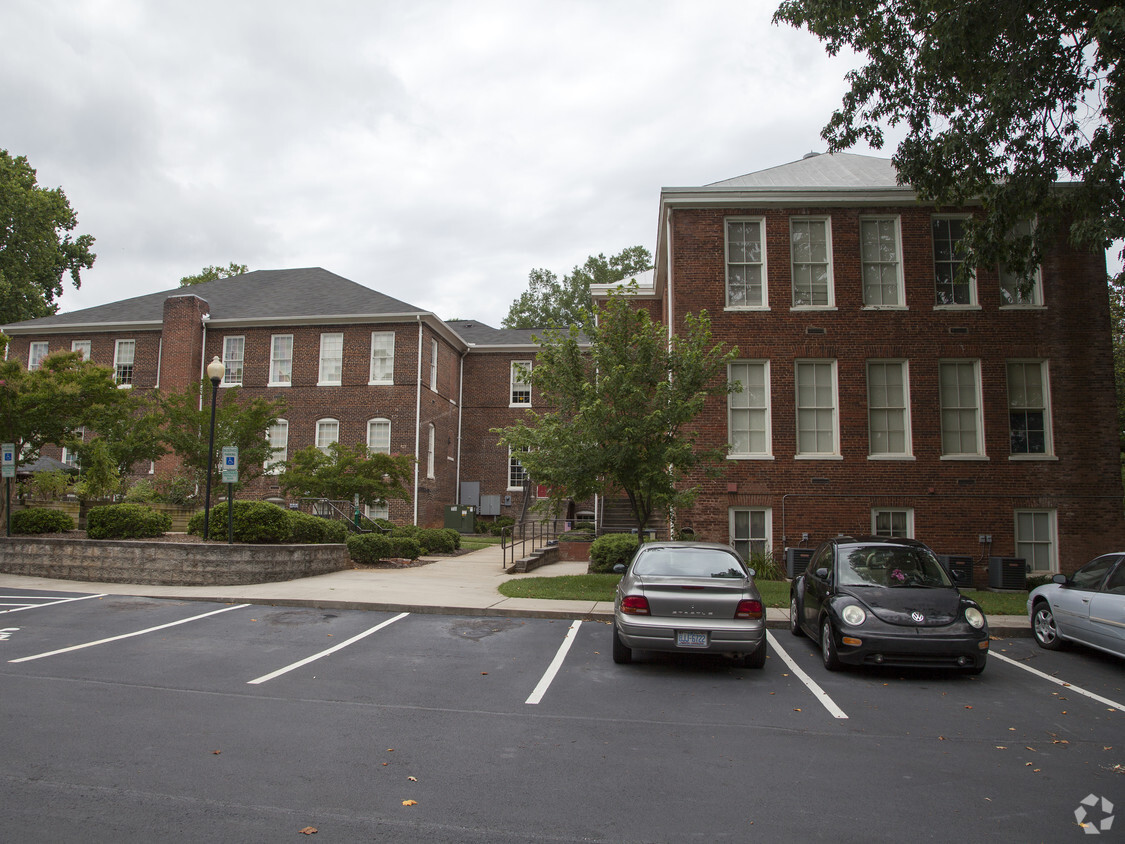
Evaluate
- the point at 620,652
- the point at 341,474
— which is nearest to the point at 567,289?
the point at 341,474

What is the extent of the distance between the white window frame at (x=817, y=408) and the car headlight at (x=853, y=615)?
34.4ft

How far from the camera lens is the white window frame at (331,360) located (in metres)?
30.8

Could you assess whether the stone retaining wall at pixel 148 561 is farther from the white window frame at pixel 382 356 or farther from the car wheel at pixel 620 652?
the white window frame at pixel 382 356

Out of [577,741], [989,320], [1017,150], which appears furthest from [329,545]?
[989,320]

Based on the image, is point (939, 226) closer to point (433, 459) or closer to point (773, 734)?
point (773, 734)

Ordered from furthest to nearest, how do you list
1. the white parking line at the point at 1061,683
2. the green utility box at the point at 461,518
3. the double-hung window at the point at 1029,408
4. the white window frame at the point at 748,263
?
the green utility box at the point at 461,518, the white window frame at the point at 748,263, the double-hung window at the point at 1029,408, the white parking line at the point at 1061,683

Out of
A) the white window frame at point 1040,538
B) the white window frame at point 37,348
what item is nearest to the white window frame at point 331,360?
the white window frame at point 37,348

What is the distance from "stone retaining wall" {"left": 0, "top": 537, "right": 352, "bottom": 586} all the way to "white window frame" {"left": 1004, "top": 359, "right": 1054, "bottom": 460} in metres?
17.0

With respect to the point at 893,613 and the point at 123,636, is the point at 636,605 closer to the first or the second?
the point at 893,613

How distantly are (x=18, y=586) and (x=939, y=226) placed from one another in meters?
21.5

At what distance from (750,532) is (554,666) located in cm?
1107

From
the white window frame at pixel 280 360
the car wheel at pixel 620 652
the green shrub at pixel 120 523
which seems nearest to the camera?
→ the car wheel at pixel 620 652

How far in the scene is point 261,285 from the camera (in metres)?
34.7

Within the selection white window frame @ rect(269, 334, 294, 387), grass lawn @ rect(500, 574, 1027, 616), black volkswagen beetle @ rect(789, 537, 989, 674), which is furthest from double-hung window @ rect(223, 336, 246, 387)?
black volkswagen beetle @ rect(789, 537, 989, 674)
